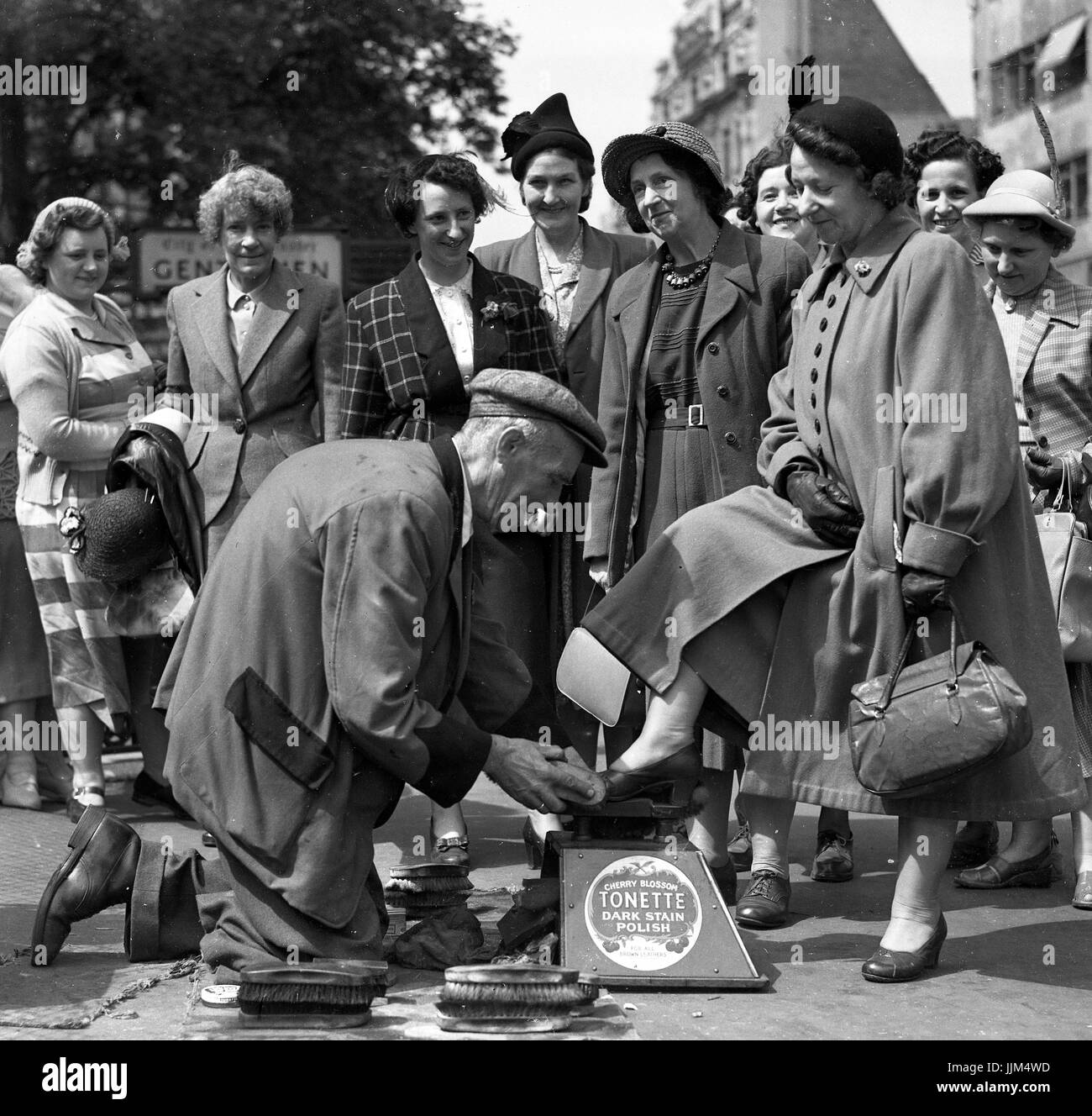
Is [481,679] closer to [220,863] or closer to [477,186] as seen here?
[220,863]

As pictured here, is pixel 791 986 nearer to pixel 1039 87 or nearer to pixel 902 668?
pixel 902 668

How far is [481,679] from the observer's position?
184 inches

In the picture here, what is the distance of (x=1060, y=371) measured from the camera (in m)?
5.42

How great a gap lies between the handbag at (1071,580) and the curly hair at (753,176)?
6.85 ft

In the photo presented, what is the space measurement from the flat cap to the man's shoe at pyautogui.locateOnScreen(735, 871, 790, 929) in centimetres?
148

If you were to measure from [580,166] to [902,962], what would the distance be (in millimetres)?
3104

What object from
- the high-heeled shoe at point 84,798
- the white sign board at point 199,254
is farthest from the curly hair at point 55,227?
the white sign board at point 199,254

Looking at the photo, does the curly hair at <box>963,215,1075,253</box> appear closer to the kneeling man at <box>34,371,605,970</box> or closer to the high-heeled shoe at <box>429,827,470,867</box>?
the kneeling man at <box>34,371,605,970</box>

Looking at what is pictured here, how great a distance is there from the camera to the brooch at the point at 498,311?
5.81 metres

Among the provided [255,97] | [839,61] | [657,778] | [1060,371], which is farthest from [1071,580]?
[255,97]

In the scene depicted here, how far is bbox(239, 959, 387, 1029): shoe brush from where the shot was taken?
149 inches

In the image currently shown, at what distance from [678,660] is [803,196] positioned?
128cm

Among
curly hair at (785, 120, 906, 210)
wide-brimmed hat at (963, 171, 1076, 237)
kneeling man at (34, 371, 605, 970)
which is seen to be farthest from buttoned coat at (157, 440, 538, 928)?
wide-brimmed hat at (963, 171, 1076, 237)

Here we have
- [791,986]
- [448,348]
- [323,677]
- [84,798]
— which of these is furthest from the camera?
[84,798]
